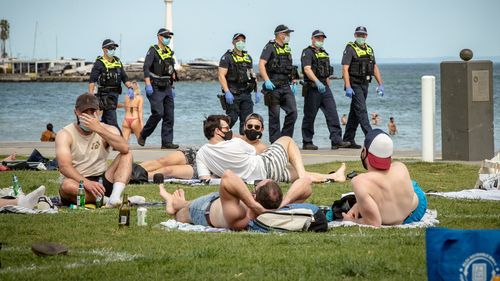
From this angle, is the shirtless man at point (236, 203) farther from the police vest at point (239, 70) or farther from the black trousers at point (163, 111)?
the black trousers at point (163, 111)

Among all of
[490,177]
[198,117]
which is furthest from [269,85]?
[198,117]

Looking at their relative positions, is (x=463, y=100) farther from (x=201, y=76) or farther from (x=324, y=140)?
(x=201, y=76)

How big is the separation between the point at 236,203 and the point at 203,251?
1328mm

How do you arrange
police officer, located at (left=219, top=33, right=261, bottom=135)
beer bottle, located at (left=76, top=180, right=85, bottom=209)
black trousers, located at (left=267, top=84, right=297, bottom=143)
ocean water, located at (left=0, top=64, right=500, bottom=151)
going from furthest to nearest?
ocean water, located at (left=0, top=64, right=500, bottom=151), black trousers, located at (left=267, top=84, right=297, bottom=143), police officer, located at (left=219, top=33, right=261, bottom=135), beer bottle, located at (left=76, top=180, right=85, bottom=209)

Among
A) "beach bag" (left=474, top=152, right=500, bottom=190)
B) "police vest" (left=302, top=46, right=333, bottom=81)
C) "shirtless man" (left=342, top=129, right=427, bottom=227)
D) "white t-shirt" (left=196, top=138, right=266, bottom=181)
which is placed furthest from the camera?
"police vest" (left=302, top=46, right=333, bottom=81)

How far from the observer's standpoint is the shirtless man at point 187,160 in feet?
57.2

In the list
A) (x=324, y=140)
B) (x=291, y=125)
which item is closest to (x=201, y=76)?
(x=324, y=140)

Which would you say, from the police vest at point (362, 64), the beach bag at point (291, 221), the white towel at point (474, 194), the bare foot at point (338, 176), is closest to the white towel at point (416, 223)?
the beach bag at point (291, 221)

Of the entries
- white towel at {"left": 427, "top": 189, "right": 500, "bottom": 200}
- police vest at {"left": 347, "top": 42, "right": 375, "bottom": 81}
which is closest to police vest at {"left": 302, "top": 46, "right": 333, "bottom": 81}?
police vest at {"left": 347, "top": 42, "right": 375, "bottom": 81}

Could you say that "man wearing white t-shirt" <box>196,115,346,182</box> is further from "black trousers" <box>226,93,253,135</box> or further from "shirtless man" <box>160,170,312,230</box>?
"black trousers" <box>226,93,253,135</box>

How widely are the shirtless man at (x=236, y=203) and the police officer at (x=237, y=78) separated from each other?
10979 millimetres

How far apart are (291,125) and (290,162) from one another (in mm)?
7508

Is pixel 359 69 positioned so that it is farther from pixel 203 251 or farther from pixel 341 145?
pixel 203 251

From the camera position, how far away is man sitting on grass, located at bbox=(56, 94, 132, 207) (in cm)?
1438
